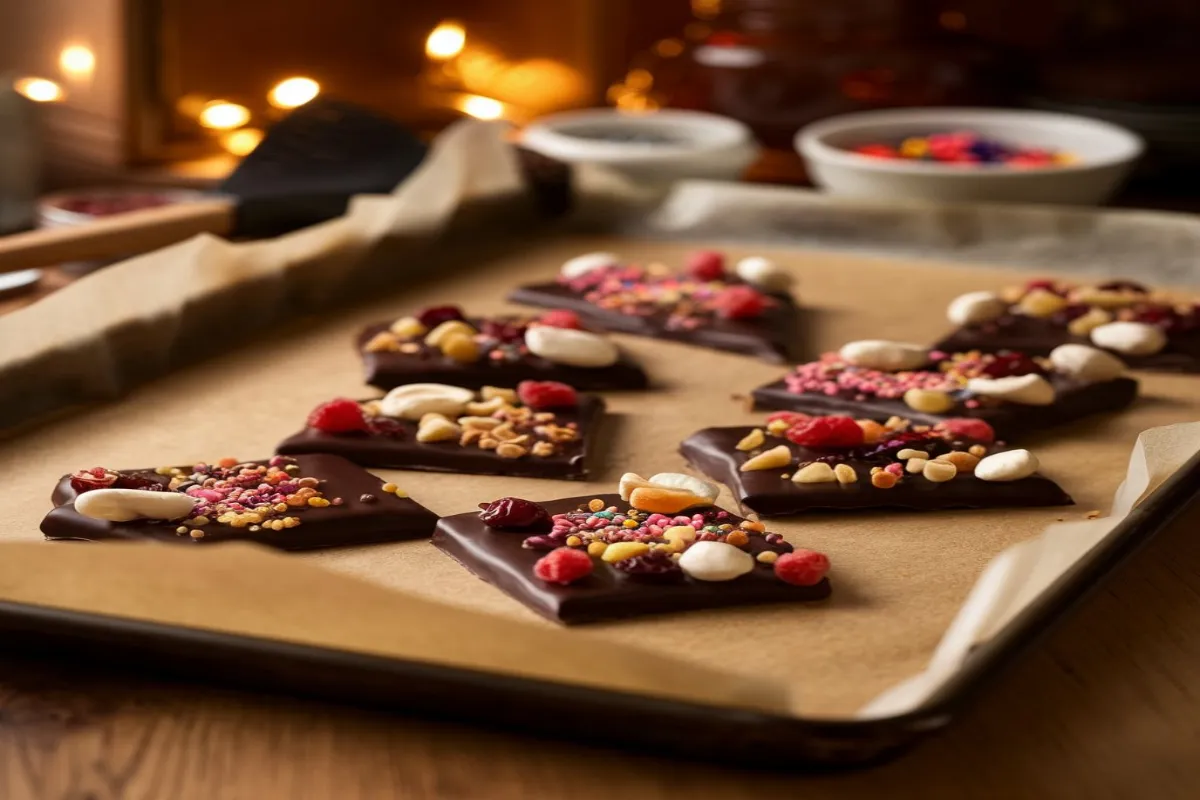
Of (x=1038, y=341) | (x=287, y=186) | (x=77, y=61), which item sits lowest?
(x=1038, y=341)

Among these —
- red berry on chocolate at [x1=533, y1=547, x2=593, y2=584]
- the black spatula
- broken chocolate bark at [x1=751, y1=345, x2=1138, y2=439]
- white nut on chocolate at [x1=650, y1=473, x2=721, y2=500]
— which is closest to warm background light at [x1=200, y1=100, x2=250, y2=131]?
the black spatula

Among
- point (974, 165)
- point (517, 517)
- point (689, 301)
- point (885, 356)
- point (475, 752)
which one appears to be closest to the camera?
point (475, 752)

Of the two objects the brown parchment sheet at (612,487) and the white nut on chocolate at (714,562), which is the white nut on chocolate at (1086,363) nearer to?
the brown parchment sheet at (612,487)

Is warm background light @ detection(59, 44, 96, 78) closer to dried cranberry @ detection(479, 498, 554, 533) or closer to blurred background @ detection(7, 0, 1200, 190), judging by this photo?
blurred background @ detection(7, 0, 1200, 190)

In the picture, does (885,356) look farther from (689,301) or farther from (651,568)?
(651,568)

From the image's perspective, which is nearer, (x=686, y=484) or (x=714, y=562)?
(x=714, y=562)

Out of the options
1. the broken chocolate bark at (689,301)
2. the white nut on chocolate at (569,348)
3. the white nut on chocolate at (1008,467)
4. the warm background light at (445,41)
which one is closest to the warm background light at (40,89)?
the warm background light at (445,41)

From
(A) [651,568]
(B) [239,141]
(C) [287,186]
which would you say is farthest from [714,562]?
(B) [239,141]
